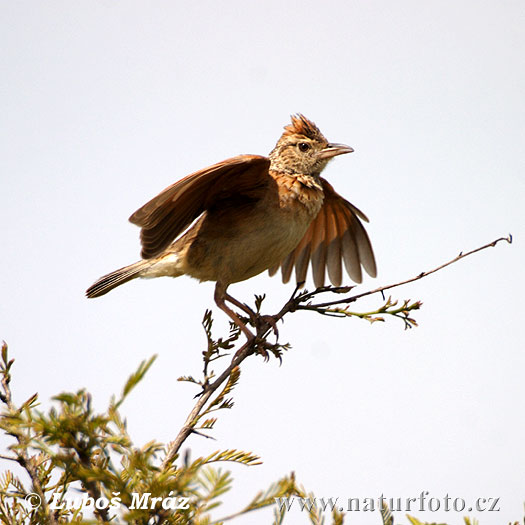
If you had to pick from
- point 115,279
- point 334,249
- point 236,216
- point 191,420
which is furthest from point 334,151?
point 191,420

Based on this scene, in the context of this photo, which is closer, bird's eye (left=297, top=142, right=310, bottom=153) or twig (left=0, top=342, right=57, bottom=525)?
twig (left=0, top=342, right=57, bottom=525)

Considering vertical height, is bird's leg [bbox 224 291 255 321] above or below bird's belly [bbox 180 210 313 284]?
below

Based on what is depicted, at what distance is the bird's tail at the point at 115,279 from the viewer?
5508mm

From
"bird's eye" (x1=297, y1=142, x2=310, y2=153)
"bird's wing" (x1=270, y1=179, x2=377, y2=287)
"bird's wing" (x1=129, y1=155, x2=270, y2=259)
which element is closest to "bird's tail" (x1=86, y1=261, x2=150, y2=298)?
"bird's wing" (x1=129, y1=155, x2=270, y2=259)

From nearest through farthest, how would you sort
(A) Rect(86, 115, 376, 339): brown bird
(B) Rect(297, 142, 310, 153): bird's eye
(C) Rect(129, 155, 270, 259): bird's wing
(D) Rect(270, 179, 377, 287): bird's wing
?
(C) Rect(129, 155, 270, 259): bird's wing
(A) Rect(86, 115, 376, 339): brown bird
(B) Rect(297, 142, 310, 153): bird's eye
(D) Rect(270, 179, 377, 287): bird's wing

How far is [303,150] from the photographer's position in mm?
5504

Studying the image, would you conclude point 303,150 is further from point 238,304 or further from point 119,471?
point 119,471

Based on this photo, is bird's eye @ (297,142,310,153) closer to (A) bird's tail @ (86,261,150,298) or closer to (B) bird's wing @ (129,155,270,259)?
(B) bird's wing @ (129,155,270,259)

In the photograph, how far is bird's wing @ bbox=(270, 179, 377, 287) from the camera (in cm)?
635

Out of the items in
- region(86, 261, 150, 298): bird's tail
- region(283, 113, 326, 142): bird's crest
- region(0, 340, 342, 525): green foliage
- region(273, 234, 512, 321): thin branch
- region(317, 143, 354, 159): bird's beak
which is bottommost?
region(0, 340, 342, 525): green foliage

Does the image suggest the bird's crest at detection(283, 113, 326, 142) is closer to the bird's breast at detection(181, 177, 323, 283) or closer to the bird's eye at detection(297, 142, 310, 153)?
the bird's eye at detection(297, 142, 310, 153)

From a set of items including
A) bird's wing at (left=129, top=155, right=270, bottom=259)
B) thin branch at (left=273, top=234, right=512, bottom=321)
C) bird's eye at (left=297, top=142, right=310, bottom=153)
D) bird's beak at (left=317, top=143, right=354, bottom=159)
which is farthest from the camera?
bird's eye at (left=297, top=142, right=310, bottom=153)

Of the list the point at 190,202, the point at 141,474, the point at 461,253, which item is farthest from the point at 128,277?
the point at 141,474

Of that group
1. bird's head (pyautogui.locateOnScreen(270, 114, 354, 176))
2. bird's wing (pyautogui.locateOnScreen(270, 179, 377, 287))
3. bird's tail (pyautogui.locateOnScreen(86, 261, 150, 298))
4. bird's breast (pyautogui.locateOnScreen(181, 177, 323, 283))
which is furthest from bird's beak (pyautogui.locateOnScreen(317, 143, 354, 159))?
bird's tail (pyautogui.locateOnScreen(86, 261, 150, 298))
